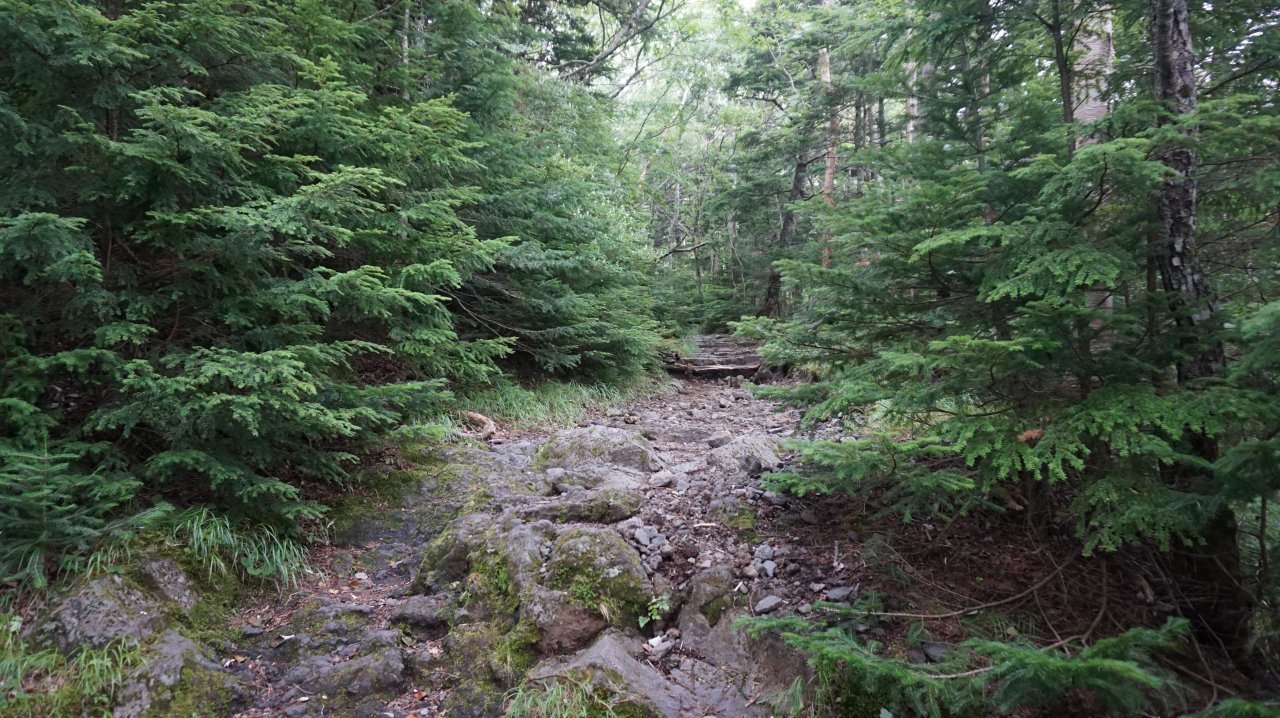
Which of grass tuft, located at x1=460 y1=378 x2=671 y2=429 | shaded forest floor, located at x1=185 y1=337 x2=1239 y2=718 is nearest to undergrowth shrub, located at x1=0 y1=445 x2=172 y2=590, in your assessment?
shaded forest floor, located at x1=185 y1=337 x2=1239 y2=718

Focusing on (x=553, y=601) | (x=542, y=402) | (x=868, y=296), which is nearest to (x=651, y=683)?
(x=553, y=601)

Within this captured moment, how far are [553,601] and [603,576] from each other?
36 cm

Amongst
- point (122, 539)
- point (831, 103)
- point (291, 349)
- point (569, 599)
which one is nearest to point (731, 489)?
point (569, 599)

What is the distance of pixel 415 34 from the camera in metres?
7.18

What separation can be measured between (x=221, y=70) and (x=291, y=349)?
2967 millimetres

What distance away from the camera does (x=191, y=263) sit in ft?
13.3

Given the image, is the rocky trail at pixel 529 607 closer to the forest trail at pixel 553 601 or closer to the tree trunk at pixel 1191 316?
the forest trail at pixel 553 601

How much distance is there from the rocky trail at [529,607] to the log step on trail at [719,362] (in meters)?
8.30

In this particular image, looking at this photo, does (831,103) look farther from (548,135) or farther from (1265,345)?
(1265,345)

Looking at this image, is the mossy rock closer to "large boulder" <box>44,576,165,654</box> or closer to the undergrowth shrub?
"large boulder" <box>44,576,165,654</box>

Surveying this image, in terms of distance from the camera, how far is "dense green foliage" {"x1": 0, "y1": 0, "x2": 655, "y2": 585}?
346 centimetres

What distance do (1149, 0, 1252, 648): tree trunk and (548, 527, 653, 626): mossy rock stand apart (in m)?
2.99

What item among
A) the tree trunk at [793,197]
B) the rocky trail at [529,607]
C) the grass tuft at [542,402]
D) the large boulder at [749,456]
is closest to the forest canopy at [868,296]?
the rocky trail at [529,607]

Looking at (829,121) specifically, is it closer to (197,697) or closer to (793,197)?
(793,197)
